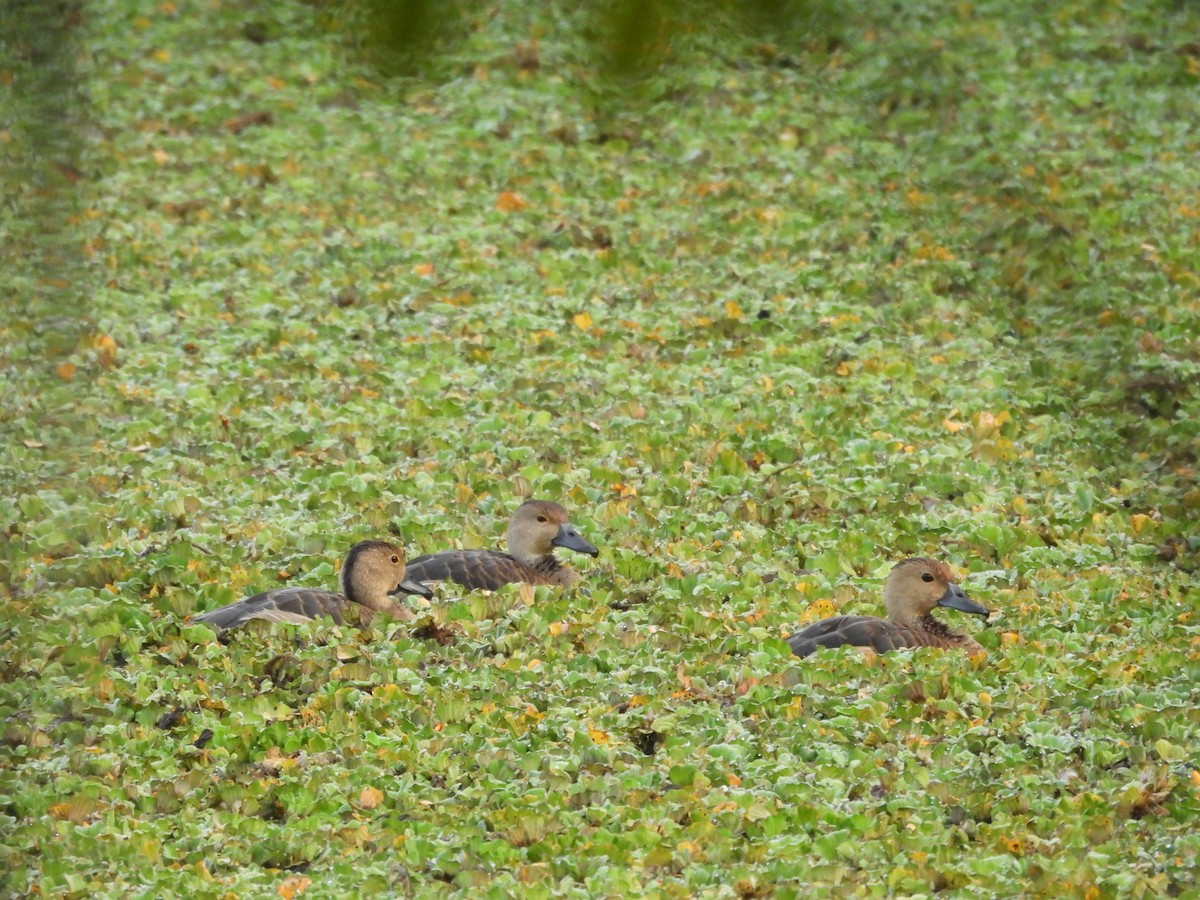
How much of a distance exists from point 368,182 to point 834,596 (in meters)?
7.10

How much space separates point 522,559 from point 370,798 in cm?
211

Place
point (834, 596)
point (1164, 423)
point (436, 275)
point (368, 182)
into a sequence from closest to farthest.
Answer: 1. point (834, 596)
2. point (1164, 423)
3. point (436, 275)
4. point (368, 182)

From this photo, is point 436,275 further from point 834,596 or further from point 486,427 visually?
point 834,596

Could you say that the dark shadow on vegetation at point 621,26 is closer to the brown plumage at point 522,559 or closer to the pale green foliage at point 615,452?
the pale green foliage at point 615,452

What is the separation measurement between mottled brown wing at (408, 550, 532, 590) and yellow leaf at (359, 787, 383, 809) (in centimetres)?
173

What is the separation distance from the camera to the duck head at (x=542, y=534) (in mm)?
8211

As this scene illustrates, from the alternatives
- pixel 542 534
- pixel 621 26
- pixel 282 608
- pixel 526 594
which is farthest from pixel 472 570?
pixel 621 26

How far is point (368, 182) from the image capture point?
45.9 feet

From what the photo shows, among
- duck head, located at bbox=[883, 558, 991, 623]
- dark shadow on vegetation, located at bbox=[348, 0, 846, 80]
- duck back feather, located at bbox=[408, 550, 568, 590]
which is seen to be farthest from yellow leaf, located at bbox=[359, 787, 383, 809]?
dark shadow on vegetation, located at bbox=[348, 0, 846, 80]

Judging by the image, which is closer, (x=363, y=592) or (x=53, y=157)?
(x=53, y=157)

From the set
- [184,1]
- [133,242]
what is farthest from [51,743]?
[184,1]

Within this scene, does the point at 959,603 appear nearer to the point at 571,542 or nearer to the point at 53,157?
the point at 571,542

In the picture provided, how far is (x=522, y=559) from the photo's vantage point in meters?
8.15

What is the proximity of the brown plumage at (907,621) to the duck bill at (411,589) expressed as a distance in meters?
1.53
